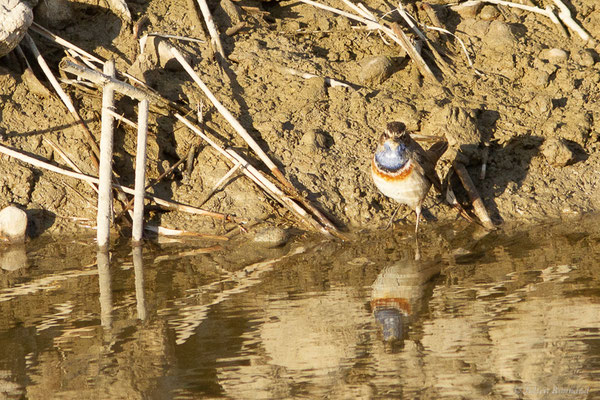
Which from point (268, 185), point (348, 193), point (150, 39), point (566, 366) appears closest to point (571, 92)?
point (348, 193)

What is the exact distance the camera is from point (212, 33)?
28.8 ft

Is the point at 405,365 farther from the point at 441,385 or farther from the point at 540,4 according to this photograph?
the point at 540,4

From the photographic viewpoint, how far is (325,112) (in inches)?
337

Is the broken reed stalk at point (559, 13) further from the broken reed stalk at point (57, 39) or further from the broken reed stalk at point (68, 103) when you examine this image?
the broken reed stalk at point (68, 103)

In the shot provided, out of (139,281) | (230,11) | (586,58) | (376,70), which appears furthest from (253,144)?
(586,58)

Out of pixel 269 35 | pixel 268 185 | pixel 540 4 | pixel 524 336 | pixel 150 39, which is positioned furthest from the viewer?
pixel 540 4

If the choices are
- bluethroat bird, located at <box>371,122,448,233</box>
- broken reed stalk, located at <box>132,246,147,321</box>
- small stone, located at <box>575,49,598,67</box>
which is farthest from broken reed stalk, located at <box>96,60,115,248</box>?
small stone, located at <box>575,49,598,67</box>

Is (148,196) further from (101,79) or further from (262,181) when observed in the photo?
(101,79)

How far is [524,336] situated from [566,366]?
0.45 meters

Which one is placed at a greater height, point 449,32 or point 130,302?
point 449,32

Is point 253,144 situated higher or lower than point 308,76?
lower

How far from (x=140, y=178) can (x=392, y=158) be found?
7.11 feet

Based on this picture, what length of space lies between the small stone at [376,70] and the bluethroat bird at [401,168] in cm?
116

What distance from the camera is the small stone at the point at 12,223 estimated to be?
24.5 ft
